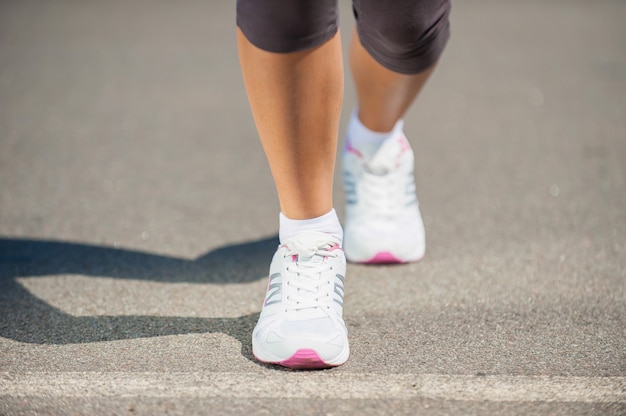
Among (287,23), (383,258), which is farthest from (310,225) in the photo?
(383,258)

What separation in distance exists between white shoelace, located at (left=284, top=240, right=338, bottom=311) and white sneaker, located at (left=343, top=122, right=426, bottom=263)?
53 centimetres

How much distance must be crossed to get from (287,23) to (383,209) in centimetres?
95

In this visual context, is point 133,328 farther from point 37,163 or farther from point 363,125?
point 37,163

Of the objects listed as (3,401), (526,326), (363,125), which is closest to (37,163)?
(363,125)

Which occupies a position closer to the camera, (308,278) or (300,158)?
(300,158)

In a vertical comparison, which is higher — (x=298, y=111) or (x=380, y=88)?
(x=298, y=111)

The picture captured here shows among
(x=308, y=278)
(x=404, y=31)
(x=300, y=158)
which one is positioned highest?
(x=404, y=31)

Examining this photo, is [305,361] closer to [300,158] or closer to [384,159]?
[300,158]

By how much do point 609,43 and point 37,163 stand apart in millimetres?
4307

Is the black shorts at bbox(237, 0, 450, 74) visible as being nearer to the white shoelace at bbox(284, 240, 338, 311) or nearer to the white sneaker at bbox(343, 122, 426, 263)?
the white sneaker at bbox(343, 122, 426, 263)

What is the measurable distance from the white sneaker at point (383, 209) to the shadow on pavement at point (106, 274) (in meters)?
0.31

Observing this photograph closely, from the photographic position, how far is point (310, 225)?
1847 millimetres

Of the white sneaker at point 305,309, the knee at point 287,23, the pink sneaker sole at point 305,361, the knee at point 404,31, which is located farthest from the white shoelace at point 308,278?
the knee at point 404,31

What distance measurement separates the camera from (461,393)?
1633mm
